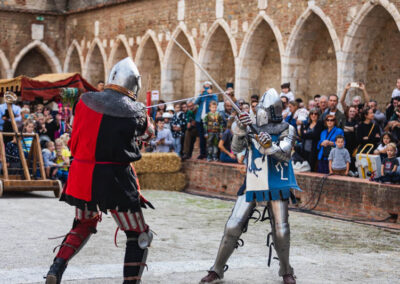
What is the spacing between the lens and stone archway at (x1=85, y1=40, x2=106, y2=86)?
29.2 m

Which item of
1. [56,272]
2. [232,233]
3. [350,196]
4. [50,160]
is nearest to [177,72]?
[50,160]

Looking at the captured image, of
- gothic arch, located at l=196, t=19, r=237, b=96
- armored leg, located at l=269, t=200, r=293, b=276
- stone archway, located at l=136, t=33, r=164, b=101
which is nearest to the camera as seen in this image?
armored leg, located at l=269, t=200, r=293, b=276

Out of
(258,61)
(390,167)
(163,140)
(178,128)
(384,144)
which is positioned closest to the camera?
(390,167)

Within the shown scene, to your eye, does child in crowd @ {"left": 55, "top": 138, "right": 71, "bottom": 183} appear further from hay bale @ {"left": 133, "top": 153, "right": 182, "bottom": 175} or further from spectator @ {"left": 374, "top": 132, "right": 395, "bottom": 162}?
spectator @ {"left": 374, "top": 132, "right": 395, "bottom": 162}

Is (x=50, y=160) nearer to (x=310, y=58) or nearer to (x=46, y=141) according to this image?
(x=46, y=141)

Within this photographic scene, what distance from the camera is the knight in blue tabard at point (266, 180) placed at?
20.2 feet

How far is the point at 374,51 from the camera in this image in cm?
1792

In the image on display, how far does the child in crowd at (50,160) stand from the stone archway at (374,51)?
726cm

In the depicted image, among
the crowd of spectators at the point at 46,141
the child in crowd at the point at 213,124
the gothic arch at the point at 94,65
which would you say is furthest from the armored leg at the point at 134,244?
the gothic arch at the point at 94,65

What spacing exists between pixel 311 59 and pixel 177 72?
5.87 metres

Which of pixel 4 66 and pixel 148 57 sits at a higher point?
pixel 148 57

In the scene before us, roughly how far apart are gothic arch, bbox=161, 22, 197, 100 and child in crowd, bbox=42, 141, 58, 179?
11.0m

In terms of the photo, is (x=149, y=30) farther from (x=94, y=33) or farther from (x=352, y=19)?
(x=352, y=19)

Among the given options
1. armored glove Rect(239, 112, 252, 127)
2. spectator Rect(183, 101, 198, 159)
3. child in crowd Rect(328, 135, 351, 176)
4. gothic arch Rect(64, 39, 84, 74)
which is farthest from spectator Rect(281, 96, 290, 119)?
gothic arch Rect(64, 39, 84, 74)
